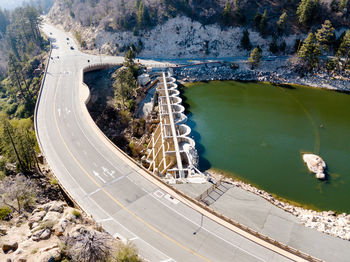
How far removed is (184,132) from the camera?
59625 millimetres

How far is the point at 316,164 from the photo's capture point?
48000mm

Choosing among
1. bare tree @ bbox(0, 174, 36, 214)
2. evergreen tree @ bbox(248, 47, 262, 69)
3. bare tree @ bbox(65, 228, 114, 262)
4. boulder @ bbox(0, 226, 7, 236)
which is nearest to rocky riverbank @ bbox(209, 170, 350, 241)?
bare tree @ bbox(65, 228, 114, 262)

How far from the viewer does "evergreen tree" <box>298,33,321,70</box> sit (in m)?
80.2

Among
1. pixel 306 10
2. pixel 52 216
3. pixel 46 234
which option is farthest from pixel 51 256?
pixel 306 10

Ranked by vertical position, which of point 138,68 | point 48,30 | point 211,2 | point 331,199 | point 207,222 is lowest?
point 331,199

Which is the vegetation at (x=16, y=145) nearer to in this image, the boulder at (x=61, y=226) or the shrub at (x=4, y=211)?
the shrub at (x=4, y=211)

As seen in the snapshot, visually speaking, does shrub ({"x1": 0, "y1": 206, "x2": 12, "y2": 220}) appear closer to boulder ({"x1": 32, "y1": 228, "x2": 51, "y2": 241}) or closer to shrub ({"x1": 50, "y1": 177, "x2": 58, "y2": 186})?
boulder ({"x1": 32, "y1": 228, "x2": 51, "y2": 241})

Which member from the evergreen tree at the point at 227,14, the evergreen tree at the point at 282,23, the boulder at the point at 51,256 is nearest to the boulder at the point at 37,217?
the boulder at the point at 51,256

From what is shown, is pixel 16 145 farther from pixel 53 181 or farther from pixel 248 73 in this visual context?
pixel 248 73

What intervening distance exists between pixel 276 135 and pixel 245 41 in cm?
4933

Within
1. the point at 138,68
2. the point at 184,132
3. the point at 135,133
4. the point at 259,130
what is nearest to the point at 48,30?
the point at 138,68

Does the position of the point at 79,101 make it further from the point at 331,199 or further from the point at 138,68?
the point at 331,199

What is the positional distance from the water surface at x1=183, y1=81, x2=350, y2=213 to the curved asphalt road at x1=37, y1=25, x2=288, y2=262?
17.9 meters

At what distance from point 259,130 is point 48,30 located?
128665 millimetres
